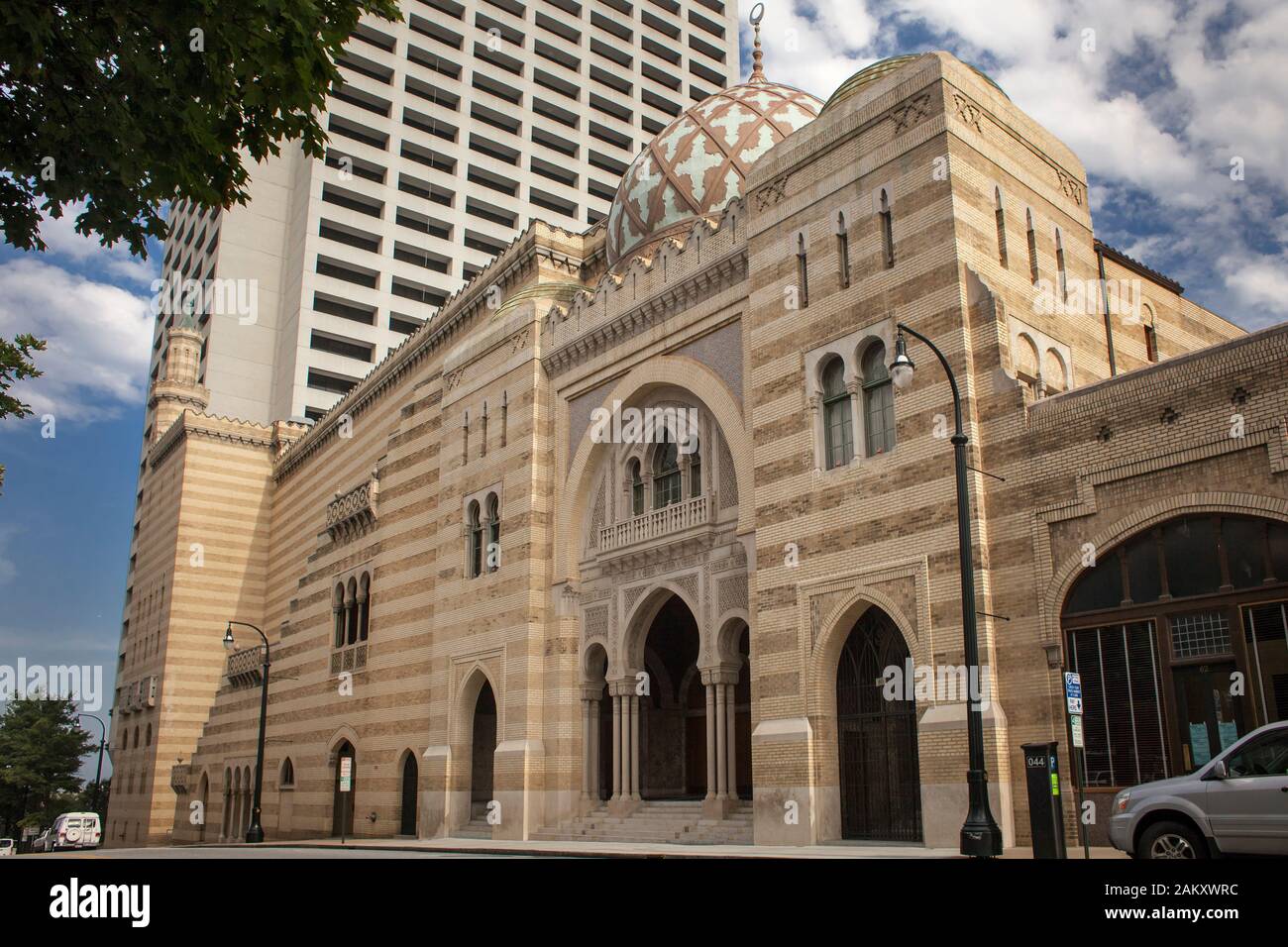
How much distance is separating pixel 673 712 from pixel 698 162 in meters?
13.5

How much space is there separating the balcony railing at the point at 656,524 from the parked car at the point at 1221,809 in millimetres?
12778

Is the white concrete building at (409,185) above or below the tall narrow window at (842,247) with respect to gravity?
above

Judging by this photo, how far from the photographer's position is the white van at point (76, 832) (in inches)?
1959

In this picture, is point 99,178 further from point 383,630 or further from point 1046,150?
point 383,630

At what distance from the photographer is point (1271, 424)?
1484 cm

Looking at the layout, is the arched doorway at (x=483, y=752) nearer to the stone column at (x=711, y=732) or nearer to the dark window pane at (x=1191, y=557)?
the stone column at (x=711, y=732)

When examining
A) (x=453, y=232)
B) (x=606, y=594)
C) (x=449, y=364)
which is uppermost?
(x=453, y=232)

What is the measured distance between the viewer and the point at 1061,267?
70.2ft

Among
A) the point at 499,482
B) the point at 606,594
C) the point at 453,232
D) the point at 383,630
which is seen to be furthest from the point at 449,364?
the point at 453,232

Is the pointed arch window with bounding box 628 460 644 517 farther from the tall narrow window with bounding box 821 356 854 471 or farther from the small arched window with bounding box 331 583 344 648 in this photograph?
the small arched window with bounding box 331 583 344 648

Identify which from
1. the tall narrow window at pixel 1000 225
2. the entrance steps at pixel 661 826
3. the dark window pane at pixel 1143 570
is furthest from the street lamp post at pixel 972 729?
the entrance steps at pixel 661 826

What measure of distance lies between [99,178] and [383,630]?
2547cm

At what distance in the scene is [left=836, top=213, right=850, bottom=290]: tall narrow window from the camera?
69.5ft
